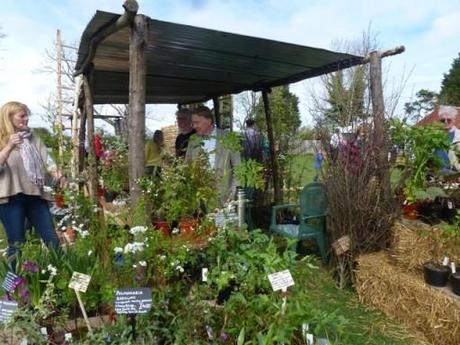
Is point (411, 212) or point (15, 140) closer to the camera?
point (15, 140)

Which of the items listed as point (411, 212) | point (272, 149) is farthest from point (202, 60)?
point (411, 212)

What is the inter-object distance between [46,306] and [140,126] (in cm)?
111

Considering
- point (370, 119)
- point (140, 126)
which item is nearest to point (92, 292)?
point (140, 126)

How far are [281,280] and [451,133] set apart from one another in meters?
2.63

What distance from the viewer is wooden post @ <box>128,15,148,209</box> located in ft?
7.40

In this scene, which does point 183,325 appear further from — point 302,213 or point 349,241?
point 302,213

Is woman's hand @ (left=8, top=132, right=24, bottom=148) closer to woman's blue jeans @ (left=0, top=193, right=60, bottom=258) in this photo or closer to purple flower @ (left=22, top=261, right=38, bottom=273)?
woman's blue jeans @ (left=0, top=193, right=60, bottom=258)

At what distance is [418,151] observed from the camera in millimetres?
2738

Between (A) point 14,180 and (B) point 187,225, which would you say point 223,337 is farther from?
(A) point 14,180

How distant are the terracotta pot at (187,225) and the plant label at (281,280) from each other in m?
0.71

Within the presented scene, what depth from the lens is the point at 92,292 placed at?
1.92m

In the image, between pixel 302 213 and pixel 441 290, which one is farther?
pixel 302 213

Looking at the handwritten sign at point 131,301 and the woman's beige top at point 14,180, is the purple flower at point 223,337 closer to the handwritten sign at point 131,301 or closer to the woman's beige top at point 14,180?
the handwritten sign at point 131,301

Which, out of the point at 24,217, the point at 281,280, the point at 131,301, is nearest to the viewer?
the point at 131,301
